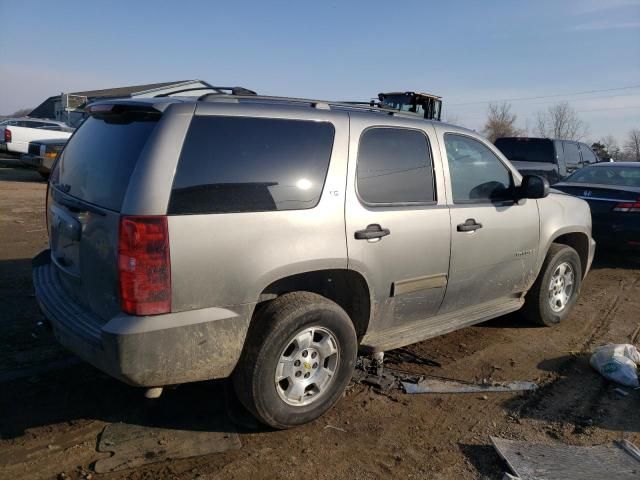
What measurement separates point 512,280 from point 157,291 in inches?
124

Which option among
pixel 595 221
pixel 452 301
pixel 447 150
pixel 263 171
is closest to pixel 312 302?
pixel 263 171

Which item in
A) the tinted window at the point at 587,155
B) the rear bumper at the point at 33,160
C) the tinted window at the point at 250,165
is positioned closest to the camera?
the tinted window at the point at 250,165

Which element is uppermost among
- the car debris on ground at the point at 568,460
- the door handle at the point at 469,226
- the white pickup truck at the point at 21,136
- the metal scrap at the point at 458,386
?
the white pickup truck at the point at 21,136

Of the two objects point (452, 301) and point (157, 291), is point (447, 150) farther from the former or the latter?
point (157, 291)

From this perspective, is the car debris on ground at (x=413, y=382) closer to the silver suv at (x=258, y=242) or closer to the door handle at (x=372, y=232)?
the silver suv at (x=258, y=242)

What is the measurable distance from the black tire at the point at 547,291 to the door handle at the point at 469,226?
1278mm

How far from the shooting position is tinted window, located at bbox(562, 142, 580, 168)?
13476mm

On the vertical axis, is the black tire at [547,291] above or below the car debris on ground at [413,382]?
above

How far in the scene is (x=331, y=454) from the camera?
3.00 meters

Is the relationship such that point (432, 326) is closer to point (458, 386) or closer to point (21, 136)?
point (458, 386)

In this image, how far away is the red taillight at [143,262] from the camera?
8.41ft

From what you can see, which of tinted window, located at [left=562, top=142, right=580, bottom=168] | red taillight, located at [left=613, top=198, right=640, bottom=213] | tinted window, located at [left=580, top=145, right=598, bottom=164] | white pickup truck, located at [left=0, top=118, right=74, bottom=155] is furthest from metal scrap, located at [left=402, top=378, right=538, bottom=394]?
white pickup truck, located at [left=0, top=118, right=74, bottom=155]

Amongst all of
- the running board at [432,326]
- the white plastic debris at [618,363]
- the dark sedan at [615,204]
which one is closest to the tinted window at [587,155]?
the dark sedan at [615,204]

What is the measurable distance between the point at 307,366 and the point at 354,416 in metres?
0.51
